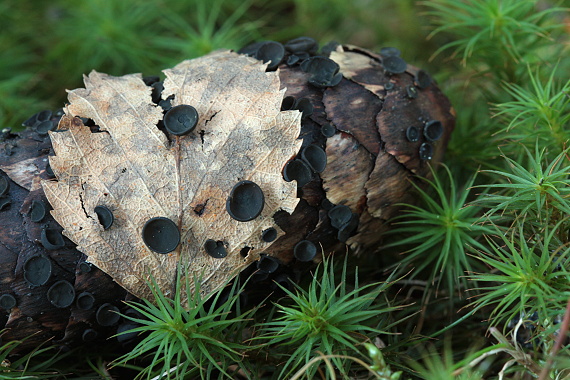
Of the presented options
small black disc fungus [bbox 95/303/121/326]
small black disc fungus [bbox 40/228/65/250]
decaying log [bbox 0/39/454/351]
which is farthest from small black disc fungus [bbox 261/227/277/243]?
small black disc fungus [bbox 40/228/65/250]

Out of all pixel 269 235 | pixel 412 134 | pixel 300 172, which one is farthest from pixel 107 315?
pixel 412 134

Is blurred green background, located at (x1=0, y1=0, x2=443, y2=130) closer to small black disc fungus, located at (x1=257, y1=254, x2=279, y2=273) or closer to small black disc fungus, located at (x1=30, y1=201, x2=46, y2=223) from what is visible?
small black disc fungus, located at (x1=30, y1=201, x2=46, y2=223)

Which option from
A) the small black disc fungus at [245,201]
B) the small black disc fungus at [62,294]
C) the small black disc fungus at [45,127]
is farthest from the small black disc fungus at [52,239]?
the small black disc fungus at [245,201]

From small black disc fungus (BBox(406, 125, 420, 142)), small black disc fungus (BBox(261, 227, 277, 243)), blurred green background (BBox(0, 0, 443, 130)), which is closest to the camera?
small black disc fungus (BBox(261, 227, 277, 243))

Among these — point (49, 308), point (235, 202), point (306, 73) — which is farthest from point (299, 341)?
point (306, 73)

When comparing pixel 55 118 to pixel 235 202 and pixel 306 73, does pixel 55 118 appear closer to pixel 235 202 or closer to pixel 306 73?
pixel 235 202
